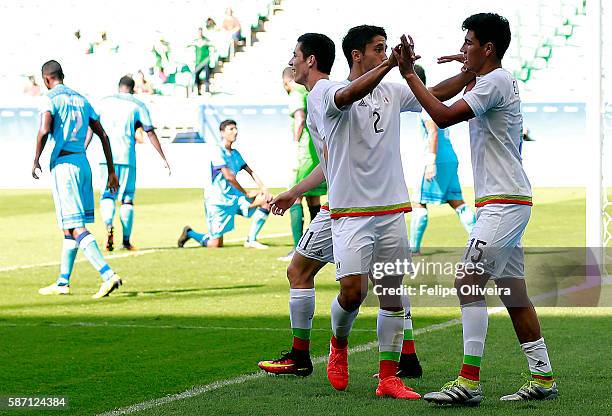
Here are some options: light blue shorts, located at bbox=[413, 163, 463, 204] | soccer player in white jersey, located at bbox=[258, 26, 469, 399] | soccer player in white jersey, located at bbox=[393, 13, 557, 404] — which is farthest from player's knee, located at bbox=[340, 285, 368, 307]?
light blue shorts, located at bbox=[413, 163, 463, 204]

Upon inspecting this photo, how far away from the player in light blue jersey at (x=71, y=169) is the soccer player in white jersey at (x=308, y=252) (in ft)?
12.9

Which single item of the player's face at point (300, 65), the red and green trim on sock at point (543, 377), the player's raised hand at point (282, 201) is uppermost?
the player's face at point (300, 65)

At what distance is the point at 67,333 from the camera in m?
8.30

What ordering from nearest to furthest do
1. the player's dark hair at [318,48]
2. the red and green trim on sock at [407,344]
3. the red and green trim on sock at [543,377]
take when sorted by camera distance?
the red and green trim on sock at [543,377]
the player's dark hair at [318,48]
the red and green trim on sock at [407,344]

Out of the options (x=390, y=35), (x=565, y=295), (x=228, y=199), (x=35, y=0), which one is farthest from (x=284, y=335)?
(x=35, y=0)

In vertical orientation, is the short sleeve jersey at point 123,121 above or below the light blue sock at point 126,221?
above

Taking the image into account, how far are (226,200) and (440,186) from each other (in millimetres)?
3529

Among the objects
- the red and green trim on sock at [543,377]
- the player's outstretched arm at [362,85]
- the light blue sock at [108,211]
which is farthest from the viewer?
the light blue sock at [108,211]

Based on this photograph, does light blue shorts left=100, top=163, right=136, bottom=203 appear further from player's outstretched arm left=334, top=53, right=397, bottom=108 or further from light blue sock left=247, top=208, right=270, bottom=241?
player's outstretched arm left=334, top=53, right=397, bottom=108

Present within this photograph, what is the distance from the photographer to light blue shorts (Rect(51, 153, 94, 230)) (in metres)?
10.2

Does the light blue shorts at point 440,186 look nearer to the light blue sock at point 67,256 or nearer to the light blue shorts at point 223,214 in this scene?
the light blue shorts at point 223,214

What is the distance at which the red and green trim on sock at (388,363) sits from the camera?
5883 mm

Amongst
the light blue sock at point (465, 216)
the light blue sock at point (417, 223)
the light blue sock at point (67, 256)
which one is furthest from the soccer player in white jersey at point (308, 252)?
the light blue sock at point (465, 216)

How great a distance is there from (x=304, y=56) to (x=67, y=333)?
123 inches
